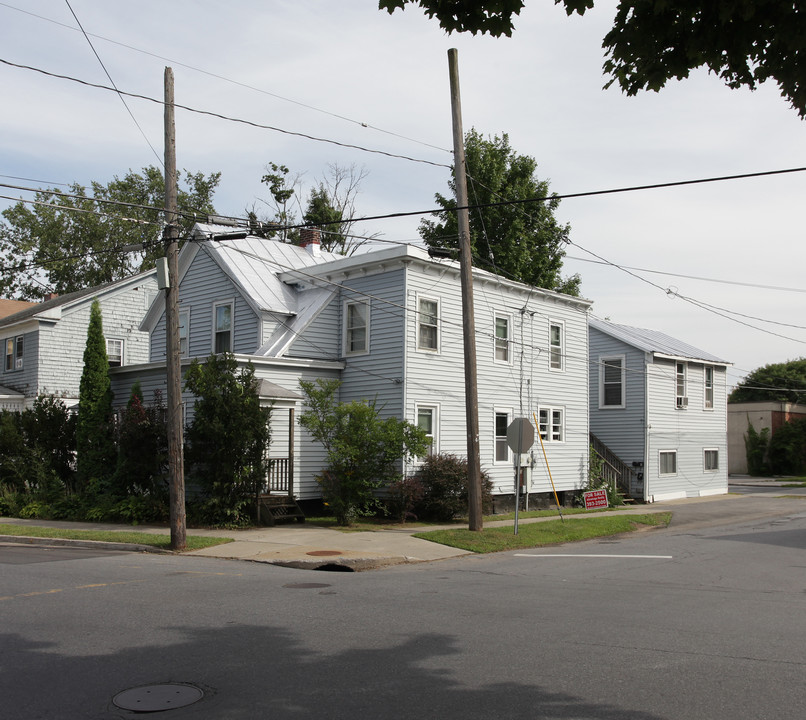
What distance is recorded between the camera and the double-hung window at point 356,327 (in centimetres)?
2342

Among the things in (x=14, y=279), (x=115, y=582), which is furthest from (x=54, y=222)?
(x=115, y=582)

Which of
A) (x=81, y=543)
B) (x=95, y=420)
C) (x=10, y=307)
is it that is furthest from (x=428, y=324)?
(x=10, y=307)

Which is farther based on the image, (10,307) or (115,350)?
(10,307)

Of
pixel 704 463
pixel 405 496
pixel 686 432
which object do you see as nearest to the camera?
pixel 405 496

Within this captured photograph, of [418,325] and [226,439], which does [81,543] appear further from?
[418,325]

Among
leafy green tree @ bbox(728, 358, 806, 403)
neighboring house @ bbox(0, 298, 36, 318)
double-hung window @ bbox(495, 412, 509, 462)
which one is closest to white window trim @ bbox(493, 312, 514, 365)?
double-hung window @ bbox(495, 412, 509, 462)

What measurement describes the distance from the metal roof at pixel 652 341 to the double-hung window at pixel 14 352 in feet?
81.0

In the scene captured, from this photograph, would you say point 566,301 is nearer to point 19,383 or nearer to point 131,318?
point 131,318

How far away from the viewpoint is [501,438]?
25141 millimetres

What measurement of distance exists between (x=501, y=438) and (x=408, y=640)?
58.1ft

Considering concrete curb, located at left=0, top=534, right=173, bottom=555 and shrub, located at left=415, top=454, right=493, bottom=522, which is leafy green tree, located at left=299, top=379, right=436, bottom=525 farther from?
concrete curb, located at left=0, top=534, right=173, bottom=555

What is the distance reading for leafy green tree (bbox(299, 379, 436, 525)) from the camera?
773 inches

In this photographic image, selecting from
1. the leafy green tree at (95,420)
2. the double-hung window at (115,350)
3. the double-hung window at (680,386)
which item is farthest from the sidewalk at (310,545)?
the double-hung window at (115,350)

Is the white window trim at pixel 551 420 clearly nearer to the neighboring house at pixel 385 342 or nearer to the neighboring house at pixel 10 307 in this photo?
the neighboring house at pixel 385 342
